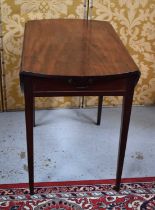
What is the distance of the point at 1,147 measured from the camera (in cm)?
181

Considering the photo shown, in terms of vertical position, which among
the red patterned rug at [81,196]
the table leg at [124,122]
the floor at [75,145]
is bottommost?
the red patterned rug at [81,196]

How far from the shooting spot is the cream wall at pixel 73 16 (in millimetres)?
1878

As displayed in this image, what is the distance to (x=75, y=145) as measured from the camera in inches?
72.6

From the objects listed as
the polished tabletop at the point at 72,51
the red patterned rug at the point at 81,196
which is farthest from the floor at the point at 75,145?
the polished tabletop at the point at 72,51

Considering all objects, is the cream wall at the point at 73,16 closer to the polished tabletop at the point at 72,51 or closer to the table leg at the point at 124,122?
the polished tabletop at the point at 72,51

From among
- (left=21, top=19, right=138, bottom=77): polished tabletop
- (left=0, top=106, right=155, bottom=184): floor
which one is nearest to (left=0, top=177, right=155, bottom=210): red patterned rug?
(left=0, top=106, right=155, bottom=184): floor

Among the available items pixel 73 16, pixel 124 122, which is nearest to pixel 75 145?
pixel 124 122

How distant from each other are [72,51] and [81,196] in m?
0.62

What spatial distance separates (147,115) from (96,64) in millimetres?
933

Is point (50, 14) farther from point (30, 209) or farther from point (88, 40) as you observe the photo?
point (30, 209)

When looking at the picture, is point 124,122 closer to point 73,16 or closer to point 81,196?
point 81,196

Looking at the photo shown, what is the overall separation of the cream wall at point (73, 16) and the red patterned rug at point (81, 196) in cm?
67

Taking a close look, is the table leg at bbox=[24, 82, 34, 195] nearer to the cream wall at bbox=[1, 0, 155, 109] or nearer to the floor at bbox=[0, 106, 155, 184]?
the floor at bbox=[0, 106, 155, 184]

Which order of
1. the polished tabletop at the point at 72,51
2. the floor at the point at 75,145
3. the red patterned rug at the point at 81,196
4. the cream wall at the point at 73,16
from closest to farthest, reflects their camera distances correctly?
the polished tabletop at the point at 72,51
the red patterned rug at the point at 81,196
the floor at the point at 75,145
the cream wall at the point at 73,16
